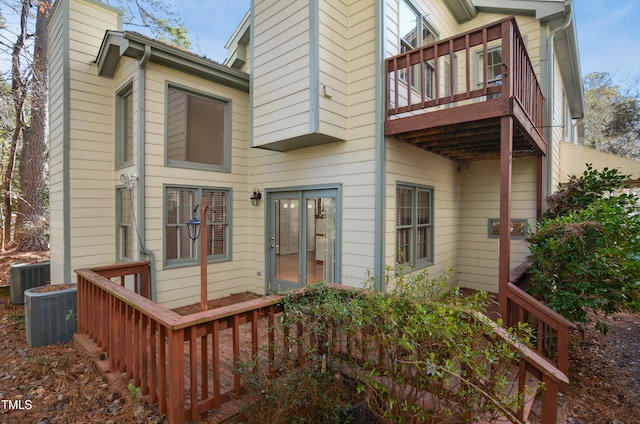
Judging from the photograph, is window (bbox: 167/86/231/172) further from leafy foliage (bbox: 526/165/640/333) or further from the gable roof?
leafy foliage (bbox: 526/165/640/333)

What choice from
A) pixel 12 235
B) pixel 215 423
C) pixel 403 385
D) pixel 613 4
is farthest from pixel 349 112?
pixel 613 4

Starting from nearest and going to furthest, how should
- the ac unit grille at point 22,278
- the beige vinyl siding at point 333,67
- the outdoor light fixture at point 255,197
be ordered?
the beige vinyl siding at point 333,67 < the ac unit grille at point 22,278 < the outdoor light fixture at point 255,197

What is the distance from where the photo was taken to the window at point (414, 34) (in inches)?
203

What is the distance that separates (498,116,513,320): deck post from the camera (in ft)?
11.8

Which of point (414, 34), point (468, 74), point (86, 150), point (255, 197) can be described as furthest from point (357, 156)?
point (86, 150)

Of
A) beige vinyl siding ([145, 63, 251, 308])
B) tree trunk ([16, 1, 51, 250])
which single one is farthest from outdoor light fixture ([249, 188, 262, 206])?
tree trunk ([16, 1, 51, 250])

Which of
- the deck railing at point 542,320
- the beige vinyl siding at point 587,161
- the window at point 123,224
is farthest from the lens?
the beige vinyl siding at point 587,161

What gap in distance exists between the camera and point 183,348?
2.12m

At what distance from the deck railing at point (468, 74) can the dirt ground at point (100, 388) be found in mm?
3279

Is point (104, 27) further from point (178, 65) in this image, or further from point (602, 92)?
point (602, 92)

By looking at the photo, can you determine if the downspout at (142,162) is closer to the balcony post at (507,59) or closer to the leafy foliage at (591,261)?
the balcony post at (507,59)

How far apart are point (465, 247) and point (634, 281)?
3.58m

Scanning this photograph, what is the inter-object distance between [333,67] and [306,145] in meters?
1.26

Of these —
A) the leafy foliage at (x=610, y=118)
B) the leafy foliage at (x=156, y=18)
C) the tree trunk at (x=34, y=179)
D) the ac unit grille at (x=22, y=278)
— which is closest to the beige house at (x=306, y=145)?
the ac unit grille at (x=22, y=278)
